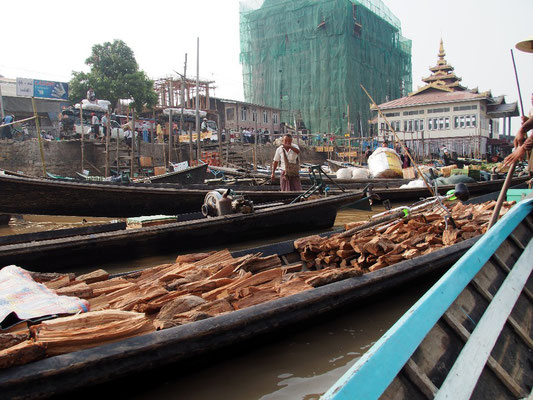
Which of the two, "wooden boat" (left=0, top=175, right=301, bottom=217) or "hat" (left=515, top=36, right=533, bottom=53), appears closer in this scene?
"hat" (left=515, top=36, right=533, bottom=53)

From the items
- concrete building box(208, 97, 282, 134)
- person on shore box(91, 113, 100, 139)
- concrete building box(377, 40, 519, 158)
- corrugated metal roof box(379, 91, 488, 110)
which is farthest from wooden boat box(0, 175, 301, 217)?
corrugated metal roof box(379, 91, 488, 110)

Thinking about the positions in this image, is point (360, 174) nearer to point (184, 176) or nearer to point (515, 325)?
point (184, 176)

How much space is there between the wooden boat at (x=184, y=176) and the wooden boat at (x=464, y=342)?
1251 cm

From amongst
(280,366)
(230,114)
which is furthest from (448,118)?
(280,366)

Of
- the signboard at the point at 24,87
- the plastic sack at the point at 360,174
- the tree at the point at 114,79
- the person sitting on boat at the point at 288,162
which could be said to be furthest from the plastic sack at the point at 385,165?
the signboard at the point at 24,87

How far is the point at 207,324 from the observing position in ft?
7.75

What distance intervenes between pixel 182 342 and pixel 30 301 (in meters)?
0.98

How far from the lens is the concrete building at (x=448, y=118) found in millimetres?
32219

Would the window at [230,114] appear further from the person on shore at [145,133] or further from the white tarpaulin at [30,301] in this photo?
the white tarpaulin at [30,301]

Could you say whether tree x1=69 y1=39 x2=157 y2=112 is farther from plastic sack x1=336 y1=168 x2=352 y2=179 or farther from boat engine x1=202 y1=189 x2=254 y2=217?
boat engine x1=202 y1=189 x2=254 y2=217

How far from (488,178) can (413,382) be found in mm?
14815

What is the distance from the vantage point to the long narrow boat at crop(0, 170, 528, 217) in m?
7.62

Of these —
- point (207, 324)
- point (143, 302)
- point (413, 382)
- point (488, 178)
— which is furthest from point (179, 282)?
point (488, 178)

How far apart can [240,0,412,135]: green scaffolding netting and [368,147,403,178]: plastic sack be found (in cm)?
2533
